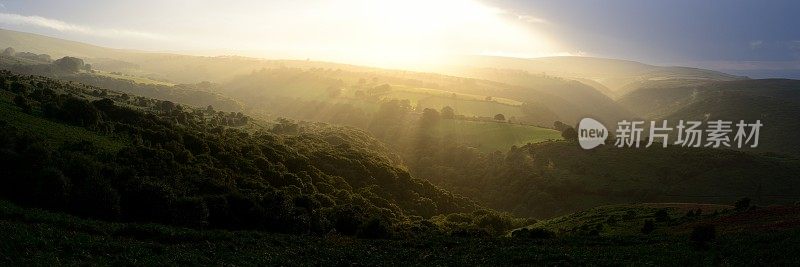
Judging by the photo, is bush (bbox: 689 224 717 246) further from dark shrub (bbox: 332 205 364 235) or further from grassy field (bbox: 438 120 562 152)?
grassy field (bbox: 438 120 562 152)

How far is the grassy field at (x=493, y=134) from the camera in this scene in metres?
155

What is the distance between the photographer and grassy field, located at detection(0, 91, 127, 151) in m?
49.4

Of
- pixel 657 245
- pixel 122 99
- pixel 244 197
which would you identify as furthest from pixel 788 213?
pixel 122 99

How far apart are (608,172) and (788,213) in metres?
74.7

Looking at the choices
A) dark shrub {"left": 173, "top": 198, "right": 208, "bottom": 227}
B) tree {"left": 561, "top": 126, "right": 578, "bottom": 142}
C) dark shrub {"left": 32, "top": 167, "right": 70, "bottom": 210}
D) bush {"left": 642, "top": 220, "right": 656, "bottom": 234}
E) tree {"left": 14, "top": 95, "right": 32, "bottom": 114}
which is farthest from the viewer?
tree {"left": 561, "top": 126, "right": 578, "bottom": 142}

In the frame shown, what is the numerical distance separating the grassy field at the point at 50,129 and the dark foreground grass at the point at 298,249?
71.6 feet

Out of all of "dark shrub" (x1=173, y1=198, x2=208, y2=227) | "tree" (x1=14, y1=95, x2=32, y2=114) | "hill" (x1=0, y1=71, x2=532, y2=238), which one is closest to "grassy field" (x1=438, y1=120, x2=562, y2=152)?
"hill" (x1=0, y1=71, x2=532, y2=238)

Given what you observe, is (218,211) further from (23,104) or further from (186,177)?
(23,104)

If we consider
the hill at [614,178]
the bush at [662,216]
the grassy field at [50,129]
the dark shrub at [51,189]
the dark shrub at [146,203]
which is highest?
the grassy field at [50,129]

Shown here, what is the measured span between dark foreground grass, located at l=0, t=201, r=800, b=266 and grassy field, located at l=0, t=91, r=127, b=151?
859 inches

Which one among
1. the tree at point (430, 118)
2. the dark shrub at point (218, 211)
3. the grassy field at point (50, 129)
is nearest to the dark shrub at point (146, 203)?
the dark shrub at point (218, 211)

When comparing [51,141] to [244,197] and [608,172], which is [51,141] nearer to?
[244,197]

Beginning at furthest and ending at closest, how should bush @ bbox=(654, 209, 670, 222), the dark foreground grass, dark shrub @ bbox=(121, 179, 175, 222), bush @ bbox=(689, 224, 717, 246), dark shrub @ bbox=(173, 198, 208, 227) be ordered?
1. bush @ bbox=(654, 209, 670, 222)
2. dark shrub @ bbox=(173, 198, 208, 227)
3. dark shrub @ bbox=(121, 179, 175, 222)
4. bush @ bbox=(689, 224, 717, 246)
5. the dark foreground grass

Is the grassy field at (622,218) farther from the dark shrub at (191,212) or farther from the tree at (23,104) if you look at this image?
the tree at (23,104)
